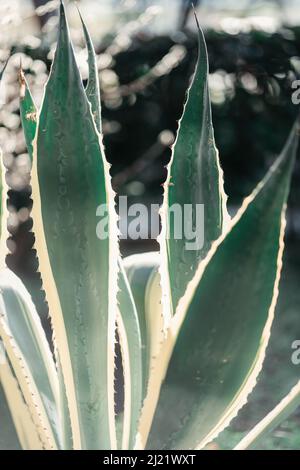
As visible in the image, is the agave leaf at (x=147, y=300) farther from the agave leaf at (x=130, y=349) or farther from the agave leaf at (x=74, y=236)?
the agave leaf at (x=74, y=236)

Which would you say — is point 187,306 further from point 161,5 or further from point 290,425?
point 161,5

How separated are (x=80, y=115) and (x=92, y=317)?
0.60ft

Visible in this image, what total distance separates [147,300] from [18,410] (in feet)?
0.73

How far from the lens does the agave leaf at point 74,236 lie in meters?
0.63

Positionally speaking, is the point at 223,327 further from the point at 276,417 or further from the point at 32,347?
the point at 32,347

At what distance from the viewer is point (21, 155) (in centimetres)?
218

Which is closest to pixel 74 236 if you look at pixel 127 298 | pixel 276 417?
pixel 127 298

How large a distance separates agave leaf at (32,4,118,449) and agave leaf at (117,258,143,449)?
0.10m

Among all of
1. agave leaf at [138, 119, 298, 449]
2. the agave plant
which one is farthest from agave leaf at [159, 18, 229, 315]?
agave leaf at [138, 119, 298, 449]

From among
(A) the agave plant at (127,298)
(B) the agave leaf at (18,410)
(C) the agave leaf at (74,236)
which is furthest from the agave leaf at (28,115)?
(B) the agave leaf at (18,410)

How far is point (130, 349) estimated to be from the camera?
30.6 inches

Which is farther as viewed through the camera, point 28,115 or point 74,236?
point 28,115

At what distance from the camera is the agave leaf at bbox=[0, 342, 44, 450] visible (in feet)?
2.15

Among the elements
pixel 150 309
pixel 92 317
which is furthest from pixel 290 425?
pixel 92 317
